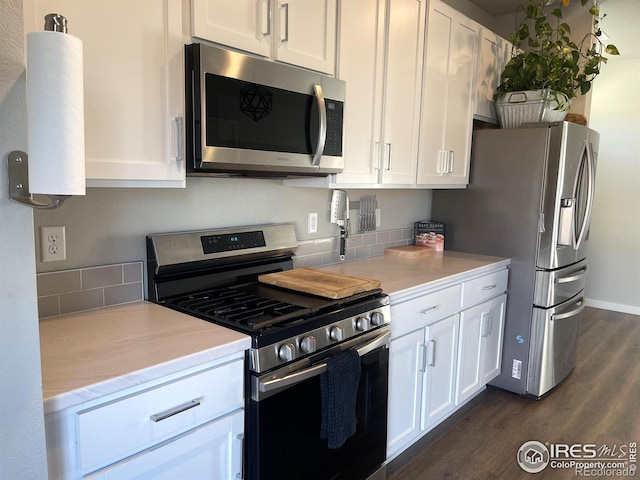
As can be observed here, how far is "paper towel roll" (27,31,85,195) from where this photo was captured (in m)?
0.82

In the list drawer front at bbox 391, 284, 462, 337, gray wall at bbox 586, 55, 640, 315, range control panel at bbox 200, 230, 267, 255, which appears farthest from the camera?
gray wall at bbox 586, 55, 640, 315

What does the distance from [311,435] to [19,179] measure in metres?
1.20

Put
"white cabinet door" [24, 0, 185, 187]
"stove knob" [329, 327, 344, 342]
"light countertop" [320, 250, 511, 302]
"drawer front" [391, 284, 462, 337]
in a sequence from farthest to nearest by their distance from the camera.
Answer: "light countertop" [320, 250, 511, 302]
"drawer front" [391, 284, 462, 337]
"stove knob" [329, 327, 344, 342]
"white cabinet door" [24, 0, 185, 187]

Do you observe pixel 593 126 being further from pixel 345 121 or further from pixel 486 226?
pixel 345 121

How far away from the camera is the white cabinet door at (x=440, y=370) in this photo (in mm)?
2352

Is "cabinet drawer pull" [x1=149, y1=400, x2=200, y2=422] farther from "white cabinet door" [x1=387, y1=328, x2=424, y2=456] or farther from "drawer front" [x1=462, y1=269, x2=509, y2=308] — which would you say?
"drawer front" [x1=462, y1=269, x2=509, y2=308]

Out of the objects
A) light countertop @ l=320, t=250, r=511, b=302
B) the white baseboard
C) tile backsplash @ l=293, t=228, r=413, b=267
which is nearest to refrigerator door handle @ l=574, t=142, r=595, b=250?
light countertop @ l=320, t=250, r=511, b=302

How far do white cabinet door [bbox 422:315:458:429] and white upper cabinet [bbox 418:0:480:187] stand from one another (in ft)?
2.73

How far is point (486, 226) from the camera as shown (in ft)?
10.2

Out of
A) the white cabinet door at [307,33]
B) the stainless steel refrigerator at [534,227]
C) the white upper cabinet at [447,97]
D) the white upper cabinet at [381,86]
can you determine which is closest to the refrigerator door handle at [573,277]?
the stainless steel refrigerator at [534,227]

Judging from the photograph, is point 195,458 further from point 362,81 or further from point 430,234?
point 430,234

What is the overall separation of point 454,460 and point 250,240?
147 cm

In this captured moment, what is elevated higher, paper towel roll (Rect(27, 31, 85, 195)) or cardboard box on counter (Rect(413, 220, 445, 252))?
paper towel roll (Rect(27, 31, 85, 195))

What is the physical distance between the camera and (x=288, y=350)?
150 cm
